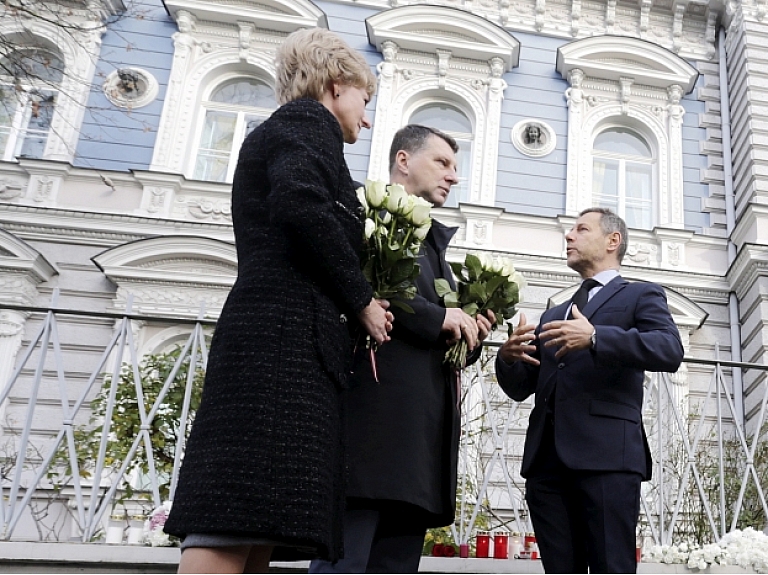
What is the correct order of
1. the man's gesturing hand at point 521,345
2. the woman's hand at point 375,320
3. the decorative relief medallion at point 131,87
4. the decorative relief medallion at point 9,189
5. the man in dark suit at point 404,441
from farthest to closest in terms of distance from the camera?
the decorative relief medallion at point 131,87
the decorative relief medallion at point 9,189
the man's gesturing hand at point 521,345
the man in dark suit at point 404,441
the woman's hand at point 375,320

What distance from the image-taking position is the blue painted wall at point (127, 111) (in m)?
9.10

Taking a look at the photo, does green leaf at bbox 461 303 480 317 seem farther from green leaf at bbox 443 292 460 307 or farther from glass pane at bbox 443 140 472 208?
glass pane at bbox 443 140 472 208

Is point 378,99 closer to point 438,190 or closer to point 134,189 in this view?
point 134,189

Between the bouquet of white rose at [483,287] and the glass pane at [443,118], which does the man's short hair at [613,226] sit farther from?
the glass pane at [443,118]

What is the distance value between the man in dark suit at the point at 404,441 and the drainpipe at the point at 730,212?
670 cm

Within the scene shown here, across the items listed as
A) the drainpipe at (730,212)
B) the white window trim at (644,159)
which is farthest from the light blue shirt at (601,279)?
the white window trim at (644,159)

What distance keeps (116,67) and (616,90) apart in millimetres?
6376

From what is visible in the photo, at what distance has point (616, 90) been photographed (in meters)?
10.2

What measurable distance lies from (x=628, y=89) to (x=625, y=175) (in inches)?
45.4

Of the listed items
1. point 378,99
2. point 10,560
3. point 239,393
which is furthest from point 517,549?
point 378,99

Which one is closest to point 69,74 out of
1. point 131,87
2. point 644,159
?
point 131,87

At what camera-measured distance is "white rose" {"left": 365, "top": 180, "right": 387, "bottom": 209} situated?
223cm

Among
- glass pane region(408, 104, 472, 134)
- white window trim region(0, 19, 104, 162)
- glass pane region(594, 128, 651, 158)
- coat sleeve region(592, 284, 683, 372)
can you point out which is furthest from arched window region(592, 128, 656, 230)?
coat sleeve region(592, 284, 683, 372)

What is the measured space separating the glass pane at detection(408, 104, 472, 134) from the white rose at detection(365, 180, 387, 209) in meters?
7.98
